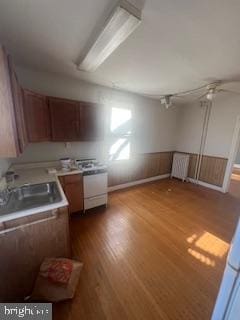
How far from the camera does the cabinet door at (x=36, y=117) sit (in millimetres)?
1904

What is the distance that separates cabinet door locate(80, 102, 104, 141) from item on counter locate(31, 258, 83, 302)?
76.9 inches

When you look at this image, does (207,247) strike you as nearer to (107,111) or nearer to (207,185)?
(207,185)

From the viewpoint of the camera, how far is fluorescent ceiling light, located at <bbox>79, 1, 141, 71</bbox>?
3.54 ft

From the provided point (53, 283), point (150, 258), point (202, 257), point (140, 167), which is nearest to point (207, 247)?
point (202, 257)

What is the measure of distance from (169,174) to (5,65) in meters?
4.90

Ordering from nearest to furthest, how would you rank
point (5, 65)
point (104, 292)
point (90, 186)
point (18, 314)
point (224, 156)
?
point (5, 65) → point (18, 314) → point (104, 292) → point (90, 186) → point (224, 156)

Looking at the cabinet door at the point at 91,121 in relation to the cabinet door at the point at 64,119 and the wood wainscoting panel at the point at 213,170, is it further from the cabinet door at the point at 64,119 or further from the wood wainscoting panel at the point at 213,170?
the wood wainscoting panel at the point at 213,170

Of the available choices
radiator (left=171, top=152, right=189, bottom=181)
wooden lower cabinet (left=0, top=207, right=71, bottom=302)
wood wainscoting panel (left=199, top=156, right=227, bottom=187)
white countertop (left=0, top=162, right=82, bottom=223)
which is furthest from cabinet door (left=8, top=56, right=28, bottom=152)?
wood wainscoting panel (left=199, top=156, right=227, bottom=187)

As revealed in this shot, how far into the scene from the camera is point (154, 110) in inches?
163

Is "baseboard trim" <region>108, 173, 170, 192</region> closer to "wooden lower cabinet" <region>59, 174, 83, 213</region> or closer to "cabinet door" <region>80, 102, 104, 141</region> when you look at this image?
"wooden lower cabinet" <region>59, 174, 83, 213</region>

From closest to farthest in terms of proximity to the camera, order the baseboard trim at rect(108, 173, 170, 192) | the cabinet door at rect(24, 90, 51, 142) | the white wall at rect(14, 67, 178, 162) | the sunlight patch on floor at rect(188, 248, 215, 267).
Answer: the sunlight patch on floor at rect(188, 248, 215, 267)
the cabinet door at rect(24, 90, 51, 142)
the white wall at rect(14, 67, 178, 162)
the baseboard trim at rect(108, 173, 170, 192)

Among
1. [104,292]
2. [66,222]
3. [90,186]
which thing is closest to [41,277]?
[66,222]

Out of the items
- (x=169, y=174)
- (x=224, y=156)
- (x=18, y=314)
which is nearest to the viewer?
(x=18, y=314)

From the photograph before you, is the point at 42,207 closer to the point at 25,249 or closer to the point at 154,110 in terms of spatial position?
the point at 25,249
